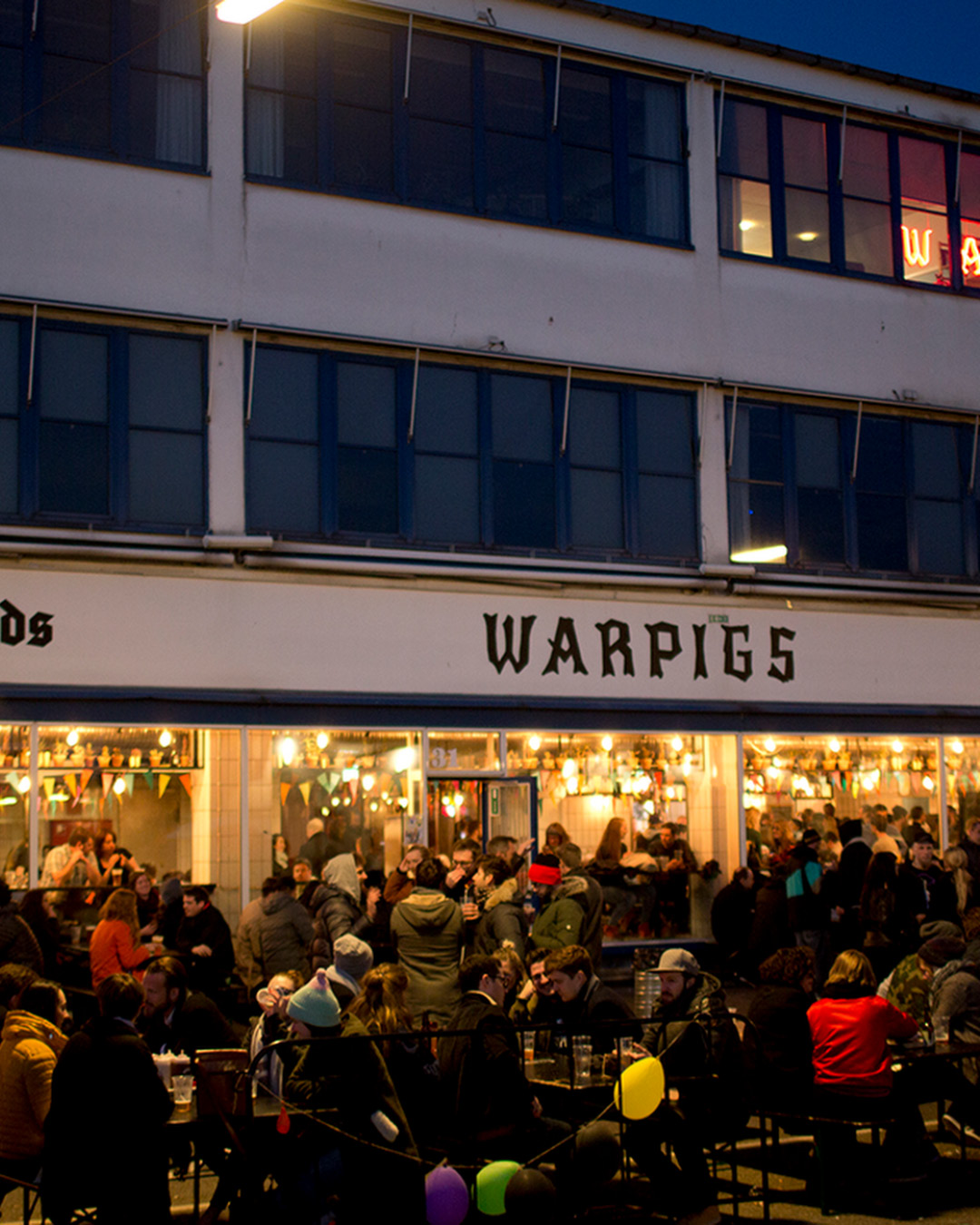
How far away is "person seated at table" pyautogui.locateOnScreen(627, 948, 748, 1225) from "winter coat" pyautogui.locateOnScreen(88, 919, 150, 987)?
5.50 meters

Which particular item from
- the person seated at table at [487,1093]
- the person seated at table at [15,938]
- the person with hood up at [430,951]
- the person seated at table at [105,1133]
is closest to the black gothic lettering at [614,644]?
the person with hood up at [430,951]

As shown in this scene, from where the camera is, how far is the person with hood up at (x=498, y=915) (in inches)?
535

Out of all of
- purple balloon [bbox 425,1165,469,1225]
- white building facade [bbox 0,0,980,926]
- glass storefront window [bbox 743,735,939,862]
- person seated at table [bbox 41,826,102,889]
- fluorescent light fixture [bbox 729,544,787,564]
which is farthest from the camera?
fluorescent light fixture [bbox 729,544,787,564]

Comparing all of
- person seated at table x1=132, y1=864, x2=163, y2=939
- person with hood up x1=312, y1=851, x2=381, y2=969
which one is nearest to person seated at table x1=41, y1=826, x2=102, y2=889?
person seated at table x1=132, y1=864, x2=163, y2=939

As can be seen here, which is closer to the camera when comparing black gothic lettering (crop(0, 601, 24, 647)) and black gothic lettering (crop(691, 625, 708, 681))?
black gothic lettering (crop(0, 601, 24, 647))

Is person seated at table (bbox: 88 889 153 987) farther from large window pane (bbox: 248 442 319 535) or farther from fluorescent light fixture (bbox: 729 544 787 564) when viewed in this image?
fluorescent light fixture (bbox: 729 544 787 564)

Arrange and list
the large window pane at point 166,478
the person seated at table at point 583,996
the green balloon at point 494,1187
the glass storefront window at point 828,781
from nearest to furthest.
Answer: the green balloon at point 494,1187
the person seated at table at point 583,996
the large window pane at point 166,478
the glass storefront window at point 828,781

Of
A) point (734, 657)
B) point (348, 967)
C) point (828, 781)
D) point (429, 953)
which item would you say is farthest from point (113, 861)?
point (828, 781)

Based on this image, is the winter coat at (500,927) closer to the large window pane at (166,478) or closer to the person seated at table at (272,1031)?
the person seated at table at (272,1031)

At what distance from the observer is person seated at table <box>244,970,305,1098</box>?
27.1ft

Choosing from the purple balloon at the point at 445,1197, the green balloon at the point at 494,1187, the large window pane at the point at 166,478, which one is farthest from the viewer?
the large window pane at the point at 166,478

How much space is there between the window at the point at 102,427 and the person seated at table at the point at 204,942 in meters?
5.25

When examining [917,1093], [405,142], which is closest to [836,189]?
[405,142]

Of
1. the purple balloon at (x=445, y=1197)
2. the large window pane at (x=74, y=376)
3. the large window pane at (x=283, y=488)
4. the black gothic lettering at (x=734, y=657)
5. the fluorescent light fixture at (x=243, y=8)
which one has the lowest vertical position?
the purple balloon at (x=445, y=1197)
